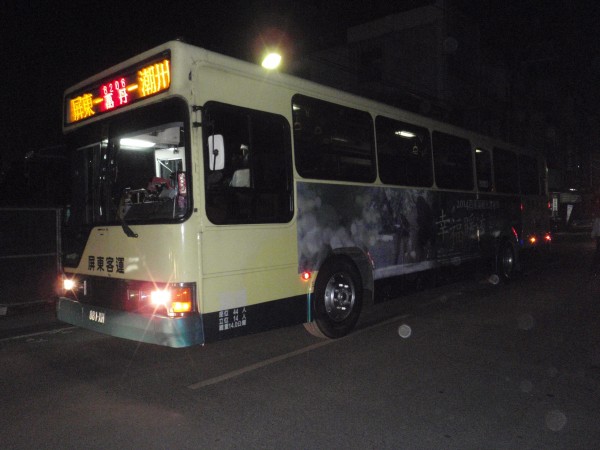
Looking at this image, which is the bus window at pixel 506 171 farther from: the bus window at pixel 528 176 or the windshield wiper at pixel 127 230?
the windshield wiper at pixel 127 230

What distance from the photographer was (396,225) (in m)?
7.63

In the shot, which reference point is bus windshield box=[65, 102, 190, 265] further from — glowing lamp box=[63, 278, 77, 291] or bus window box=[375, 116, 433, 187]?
bus window box=[375, 116, 433, 187]

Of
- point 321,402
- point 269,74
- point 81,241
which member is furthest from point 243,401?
point 269,74

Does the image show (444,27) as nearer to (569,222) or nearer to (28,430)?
(569,222)

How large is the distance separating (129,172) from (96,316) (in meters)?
1.59

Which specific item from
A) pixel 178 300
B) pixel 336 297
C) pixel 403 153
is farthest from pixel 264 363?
pixel 403 153

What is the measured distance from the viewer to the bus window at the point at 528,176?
41.0ft

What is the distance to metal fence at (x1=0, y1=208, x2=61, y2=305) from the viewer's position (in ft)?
32.9

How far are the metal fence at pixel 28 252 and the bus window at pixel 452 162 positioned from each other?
7363 mm

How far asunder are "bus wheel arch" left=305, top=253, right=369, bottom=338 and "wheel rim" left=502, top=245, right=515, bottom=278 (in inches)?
227

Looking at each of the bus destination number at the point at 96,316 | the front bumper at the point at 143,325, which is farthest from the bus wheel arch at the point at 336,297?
the bus destination number at the point at 96,316

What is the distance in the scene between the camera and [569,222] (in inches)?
1355

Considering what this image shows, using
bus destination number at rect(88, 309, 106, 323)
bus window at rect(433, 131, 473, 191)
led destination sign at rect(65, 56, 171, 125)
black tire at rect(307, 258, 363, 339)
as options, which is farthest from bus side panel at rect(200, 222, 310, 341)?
bus window at rect(433, 131, 473, 191)

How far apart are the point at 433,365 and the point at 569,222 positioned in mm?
33681
